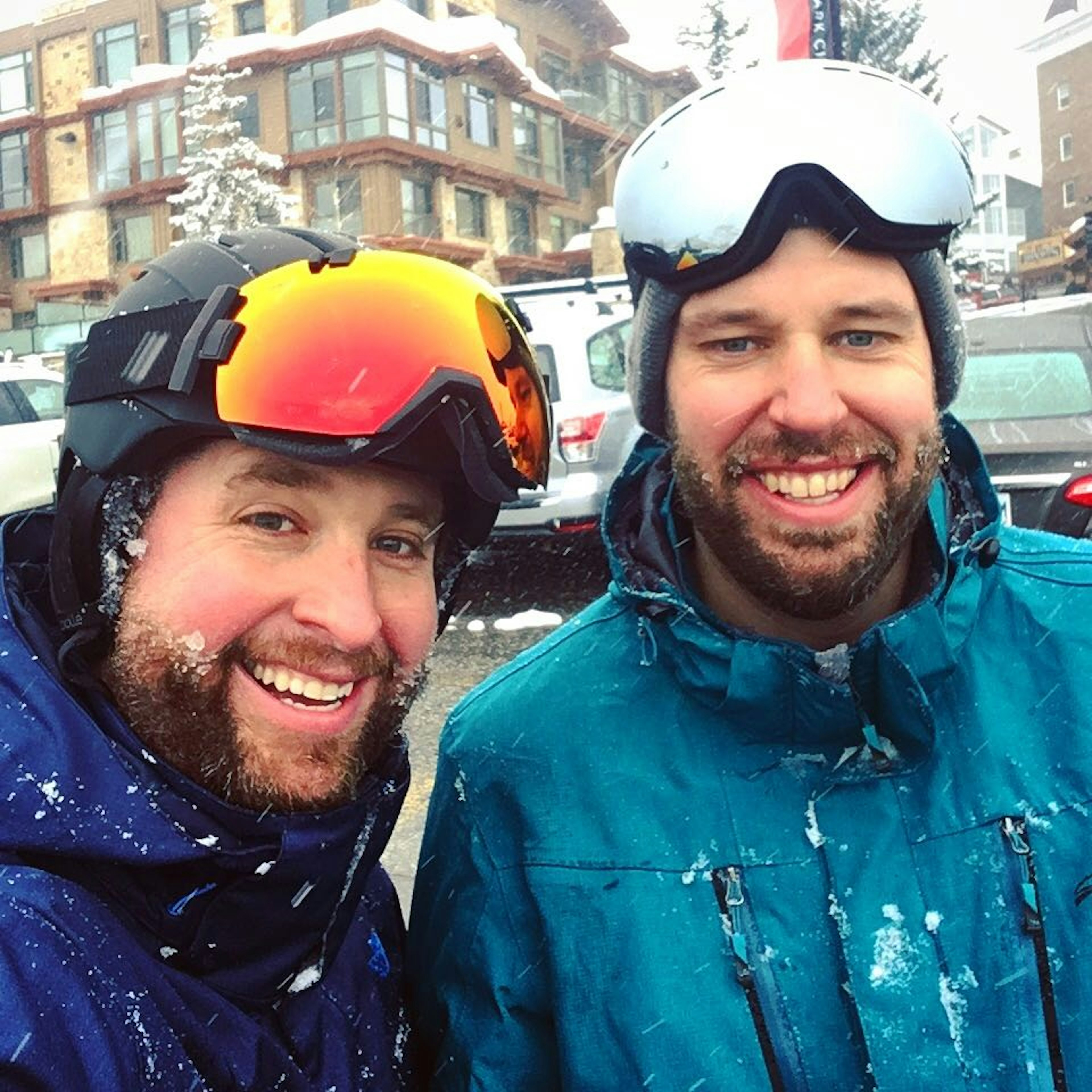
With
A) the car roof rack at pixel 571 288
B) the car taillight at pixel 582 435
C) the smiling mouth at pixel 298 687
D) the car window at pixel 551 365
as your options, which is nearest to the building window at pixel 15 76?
the car roof rack at pixel 571 288

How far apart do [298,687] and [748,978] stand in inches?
33.6

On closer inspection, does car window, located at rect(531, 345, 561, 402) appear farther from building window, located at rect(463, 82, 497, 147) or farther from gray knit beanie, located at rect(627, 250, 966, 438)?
building window, located at rect(463, 82, 497, 147)

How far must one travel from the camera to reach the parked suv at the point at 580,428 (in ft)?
30.4

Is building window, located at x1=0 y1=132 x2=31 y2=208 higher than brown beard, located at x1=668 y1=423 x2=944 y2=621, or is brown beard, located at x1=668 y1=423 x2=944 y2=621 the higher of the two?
Result: building window, located at x1=0 y1=132 x2=31 y2=208

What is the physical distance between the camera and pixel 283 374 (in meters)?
1.97

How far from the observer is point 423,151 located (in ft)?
131

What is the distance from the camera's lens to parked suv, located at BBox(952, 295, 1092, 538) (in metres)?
5.38

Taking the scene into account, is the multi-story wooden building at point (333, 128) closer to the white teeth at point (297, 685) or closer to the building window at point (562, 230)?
the building window at point (562, 230)

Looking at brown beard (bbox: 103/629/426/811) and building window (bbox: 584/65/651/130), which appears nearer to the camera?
brown beard (bbox: 103/629/426/811)

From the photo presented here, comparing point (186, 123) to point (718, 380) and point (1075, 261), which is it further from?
point (718, 380)

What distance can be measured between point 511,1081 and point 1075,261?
117 ft

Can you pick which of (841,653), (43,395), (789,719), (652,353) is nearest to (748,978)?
(789,719)

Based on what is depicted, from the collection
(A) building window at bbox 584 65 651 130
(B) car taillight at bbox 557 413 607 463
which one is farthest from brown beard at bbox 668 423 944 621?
(A) building window at bbox 584 65 651 130

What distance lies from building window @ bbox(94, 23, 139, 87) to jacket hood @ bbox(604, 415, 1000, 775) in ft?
168
